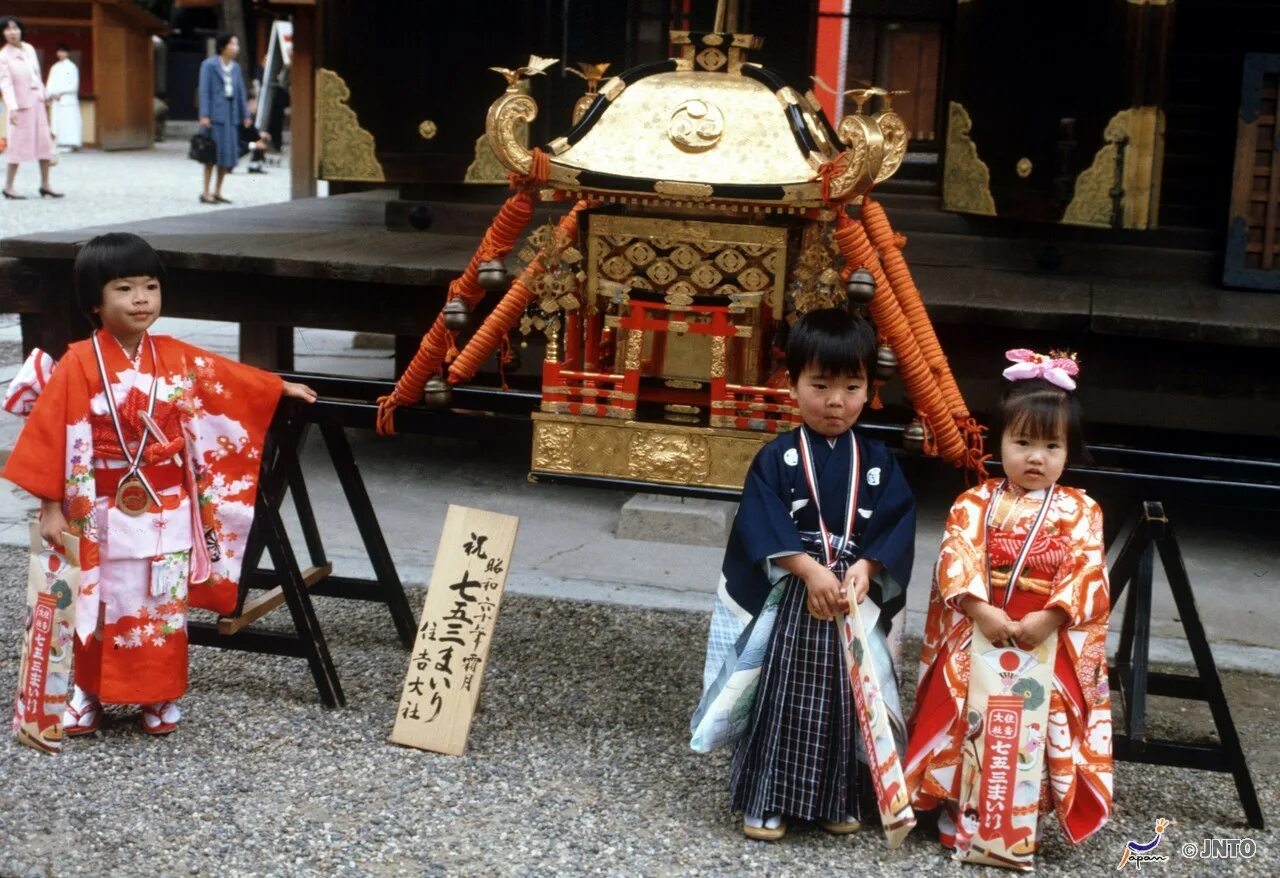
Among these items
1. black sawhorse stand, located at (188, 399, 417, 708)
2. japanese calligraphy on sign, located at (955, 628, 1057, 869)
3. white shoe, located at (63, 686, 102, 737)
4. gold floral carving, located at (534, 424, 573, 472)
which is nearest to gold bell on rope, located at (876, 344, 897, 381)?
japanese calligraphy on sign, located at (955, 628, 1057, 869)

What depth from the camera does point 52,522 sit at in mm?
3715

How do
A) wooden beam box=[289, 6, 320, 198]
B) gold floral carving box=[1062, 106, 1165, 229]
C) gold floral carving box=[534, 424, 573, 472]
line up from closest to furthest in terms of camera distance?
gold floral carving box=[534, 424, 573, 472] → gold floral carving box=[1062, 106, 1165, 229] → wooden beam box=[289, 6, 320, 198]

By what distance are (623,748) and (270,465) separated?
1315mm

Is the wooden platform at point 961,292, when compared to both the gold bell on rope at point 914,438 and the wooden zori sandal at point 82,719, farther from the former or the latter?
the wooden zori sandal at point 82,719

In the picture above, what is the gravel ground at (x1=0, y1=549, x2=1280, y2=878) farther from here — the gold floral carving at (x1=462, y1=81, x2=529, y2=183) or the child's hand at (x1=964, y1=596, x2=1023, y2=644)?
the gold floral carving at (x1=462, y1=81, x2=529, y2=183)

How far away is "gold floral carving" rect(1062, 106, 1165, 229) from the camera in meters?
6.04

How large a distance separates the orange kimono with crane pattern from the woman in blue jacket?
12822 mm

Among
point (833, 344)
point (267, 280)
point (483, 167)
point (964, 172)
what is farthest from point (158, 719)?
point (964, 172)

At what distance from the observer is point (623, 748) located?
389 cm

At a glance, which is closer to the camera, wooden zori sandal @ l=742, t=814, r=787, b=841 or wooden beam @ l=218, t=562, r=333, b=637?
wooden zori sandal @ l=742, t=814, r=787, b=841

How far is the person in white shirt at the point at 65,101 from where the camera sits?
764 inches

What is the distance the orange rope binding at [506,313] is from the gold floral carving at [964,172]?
3.16 metres

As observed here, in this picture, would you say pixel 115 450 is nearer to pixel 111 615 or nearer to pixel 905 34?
pixel 111 615
